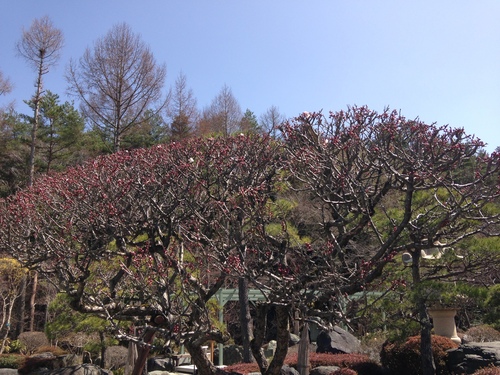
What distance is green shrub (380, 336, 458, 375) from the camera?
9555 mm

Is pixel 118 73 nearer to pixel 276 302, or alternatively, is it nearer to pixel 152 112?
pixel 152 112

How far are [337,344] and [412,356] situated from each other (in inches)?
137

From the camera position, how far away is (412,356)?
967 centimetres

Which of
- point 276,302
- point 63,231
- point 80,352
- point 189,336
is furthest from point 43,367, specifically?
point 276,302

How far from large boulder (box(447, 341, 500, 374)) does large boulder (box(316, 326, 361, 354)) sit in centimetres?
392

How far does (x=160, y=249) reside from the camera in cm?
753

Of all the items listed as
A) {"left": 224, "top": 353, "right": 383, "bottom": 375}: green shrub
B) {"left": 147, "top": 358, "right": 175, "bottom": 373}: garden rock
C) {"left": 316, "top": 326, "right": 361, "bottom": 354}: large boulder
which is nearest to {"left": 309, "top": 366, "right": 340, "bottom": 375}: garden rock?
{"left": 224, "top": 353, "right": 383, "bottom": 375}: green shrub

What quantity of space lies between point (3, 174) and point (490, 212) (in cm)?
2054

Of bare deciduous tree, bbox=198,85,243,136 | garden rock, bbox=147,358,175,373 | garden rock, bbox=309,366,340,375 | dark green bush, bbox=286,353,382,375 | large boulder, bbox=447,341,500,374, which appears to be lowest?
garden rock, bbox=147,358,175,373

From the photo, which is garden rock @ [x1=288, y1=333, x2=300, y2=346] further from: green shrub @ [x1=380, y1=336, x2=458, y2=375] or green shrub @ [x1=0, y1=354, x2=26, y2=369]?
green shrub @ [x1=0, y1=354, x2=26, y2=369]

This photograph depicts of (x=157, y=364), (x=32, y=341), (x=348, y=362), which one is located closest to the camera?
(x=348, y=362)

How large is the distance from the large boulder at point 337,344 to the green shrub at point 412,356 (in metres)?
2.86

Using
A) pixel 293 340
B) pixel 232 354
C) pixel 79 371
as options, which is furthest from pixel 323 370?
pixel 293 340

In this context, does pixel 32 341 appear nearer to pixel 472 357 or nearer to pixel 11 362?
pixel 11 362
